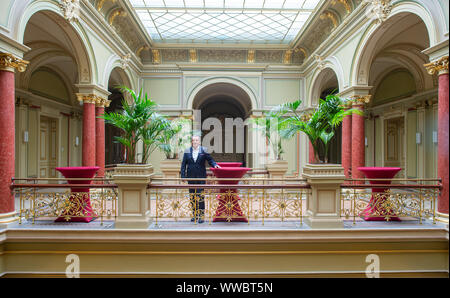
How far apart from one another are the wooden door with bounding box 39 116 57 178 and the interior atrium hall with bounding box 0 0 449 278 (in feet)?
0.19

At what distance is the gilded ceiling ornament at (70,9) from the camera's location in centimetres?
621

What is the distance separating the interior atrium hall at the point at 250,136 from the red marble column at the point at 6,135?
2 centimetres

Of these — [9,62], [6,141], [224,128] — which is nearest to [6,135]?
[6,141]

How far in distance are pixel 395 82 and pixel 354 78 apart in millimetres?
4682

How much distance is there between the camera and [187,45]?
479 inches

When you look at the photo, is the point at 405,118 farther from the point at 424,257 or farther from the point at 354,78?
the point at 424,257

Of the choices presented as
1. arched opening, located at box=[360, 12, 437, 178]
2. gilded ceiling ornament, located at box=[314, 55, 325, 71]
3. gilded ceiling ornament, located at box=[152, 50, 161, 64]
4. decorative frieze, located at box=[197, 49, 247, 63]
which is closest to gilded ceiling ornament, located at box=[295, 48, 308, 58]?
gilded ceiling ornament, located at box=[314, 55, 325, 71]

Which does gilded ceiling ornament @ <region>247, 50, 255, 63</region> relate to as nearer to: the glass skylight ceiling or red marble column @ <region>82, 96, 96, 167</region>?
the glass skylight ceiling

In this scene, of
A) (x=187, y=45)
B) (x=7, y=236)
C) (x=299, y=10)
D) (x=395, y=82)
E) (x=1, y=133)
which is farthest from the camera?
(x=187, y=45)

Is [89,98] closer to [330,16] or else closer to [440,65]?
[330,16]

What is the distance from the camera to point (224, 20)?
34.1ft

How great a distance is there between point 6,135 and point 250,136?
10895 millimetres

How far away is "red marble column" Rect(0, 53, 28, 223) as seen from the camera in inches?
181

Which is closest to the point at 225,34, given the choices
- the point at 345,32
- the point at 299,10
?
the point at 299,10
